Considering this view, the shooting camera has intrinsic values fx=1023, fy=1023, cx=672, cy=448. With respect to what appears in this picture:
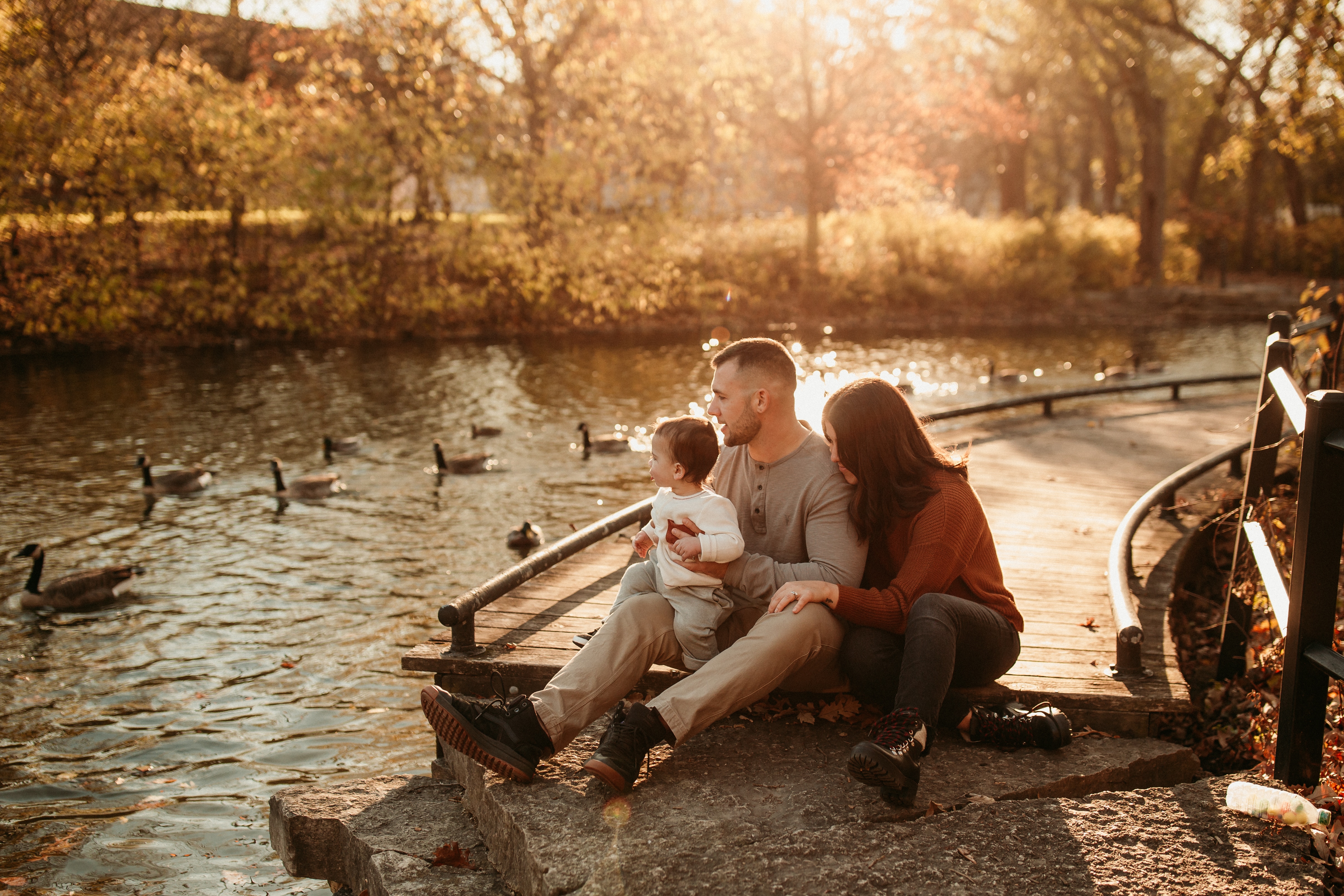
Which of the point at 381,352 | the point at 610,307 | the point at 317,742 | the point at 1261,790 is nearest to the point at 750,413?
the point at 1261,790

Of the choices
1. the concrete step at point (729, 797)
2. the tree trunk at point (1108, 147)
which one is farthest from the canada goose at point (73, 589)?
the tree trunk at point (1108, 147)

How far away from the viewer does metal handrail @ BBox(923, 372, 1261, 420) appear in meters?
11.5

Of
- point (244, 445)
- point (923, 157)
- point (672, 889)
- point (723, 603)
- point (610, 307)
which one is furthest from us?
point (923, 157)

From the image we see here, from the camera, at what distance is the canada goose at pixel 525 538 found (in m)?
10.2

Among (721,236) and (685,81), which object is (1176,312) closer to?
(721,236)

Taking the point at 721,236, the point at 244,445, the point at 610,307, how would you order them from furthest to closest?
the point at 721,236 → the point at 610,307 → the point at 244,445

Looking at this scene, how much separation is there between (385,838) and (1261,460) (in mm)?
4922

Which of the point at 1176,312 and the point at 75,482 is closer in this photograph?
the point at 75,482

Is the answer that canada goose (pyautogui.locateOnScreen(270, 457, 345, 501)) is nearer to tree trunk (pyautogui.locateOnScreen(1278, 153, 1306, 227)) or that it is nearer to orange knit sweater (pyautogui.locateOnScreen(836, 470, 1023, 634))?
orange knit sweater (pyautogui.locateOnScreen(836, 470, 1023, 634))

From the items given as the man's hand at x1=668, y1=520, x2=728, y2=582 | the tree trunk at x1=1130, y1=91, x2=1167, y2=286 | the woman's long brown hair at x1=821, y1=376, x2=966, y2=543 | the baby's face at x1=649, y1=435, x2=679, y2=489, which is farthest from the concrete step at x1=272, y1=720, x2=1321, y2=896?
the tree trunk at x1=1130, y1=91, x2=1167, y2=286

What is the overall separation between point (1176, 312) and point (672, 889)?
3495 centimetres

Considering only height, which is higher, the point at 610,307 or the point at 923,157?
the point at 923,157

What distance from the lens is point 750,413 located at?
4.48 meters

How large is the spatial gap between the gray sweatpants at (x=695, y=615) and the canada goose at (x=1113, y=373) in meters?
17.8
